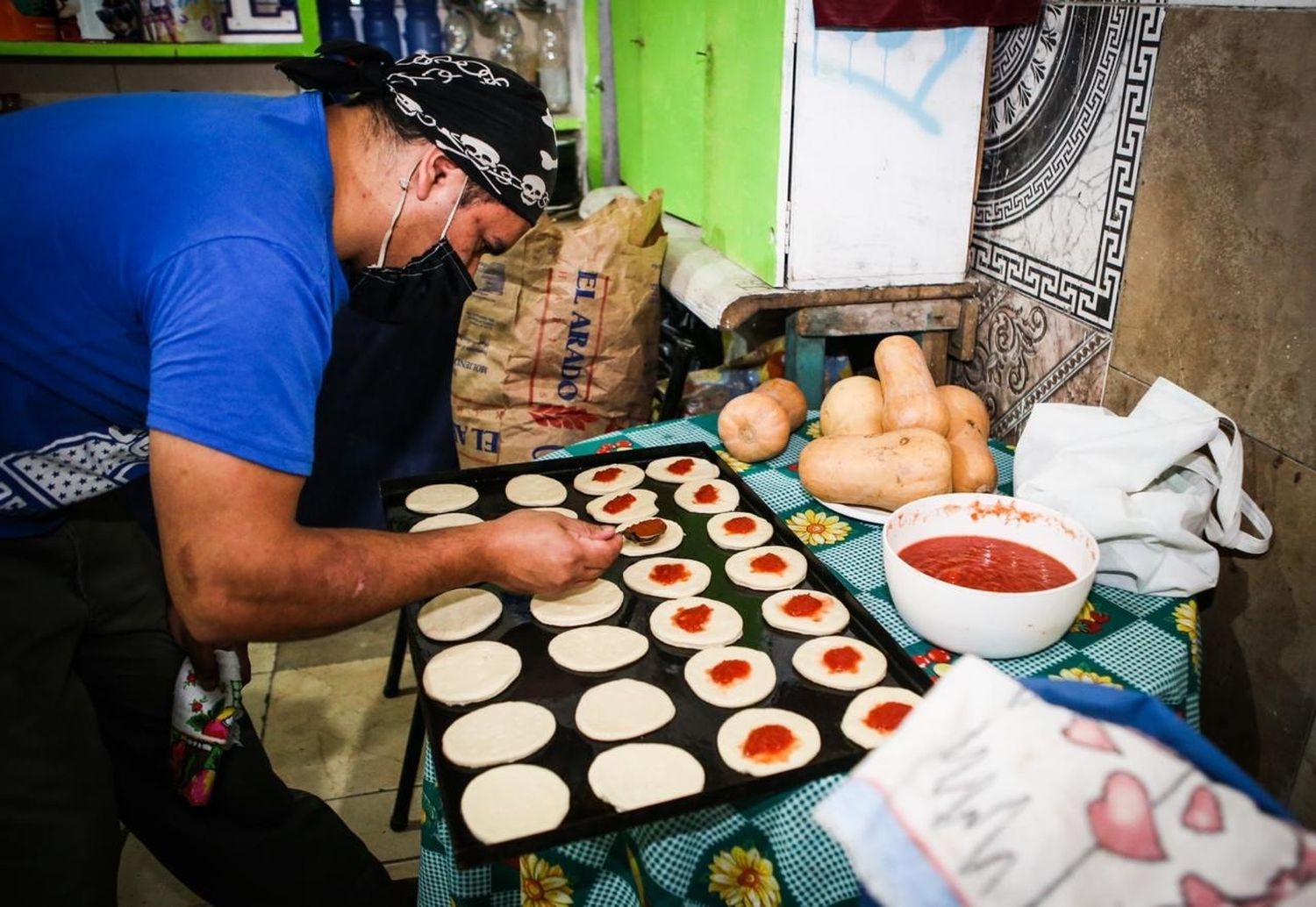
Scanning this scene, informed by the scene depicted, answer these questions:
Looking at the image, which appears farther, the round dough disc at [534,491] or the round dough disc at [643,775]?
the round dough disc at [534,491]

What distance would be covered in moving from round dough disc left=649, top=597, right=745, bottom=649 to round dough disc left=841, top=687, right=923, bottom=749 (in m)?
0.24

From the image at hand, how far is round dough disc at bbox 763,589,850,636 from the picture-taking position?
1453mm

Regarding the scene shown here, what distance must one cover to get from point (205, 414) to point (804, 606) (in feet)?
3.07

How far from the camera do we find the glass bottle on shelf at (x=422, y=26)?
145 inches

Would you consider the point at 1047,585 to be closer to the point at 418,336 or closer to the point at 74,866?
the point at 74,866

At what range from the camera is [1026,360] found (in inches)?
87.1

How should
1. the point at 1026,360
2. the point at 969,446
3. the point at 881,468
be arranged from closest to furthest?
1. the point at 881,468
2. the point at 969,446
3. the point at 1026,360

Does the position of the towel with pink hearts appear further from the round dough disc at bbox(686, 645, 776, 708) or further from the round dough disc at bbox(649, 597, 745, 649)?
the round dough disc at bbox(649, 597, 745, 649)

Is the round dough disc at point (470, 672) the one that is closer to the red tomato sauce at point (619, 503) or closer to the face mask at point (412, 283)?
the red tomato sauce at point (619, 503)

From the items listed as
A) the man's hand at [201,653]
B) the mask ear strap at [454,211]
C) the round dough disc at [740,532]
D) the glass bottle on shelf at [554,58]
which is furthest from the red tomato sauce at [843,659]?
the glass bottle on shelf at [554,58]

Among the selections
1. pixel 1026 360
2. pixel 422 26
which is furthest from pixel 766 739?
pixel 422 26

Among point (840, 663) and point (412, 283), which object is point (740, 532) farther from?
point (412, 283)

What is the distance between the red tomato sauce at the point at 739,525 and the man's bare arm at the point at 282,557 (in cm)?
40

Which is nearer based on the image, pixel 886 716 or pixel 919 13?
pixel 886 716
